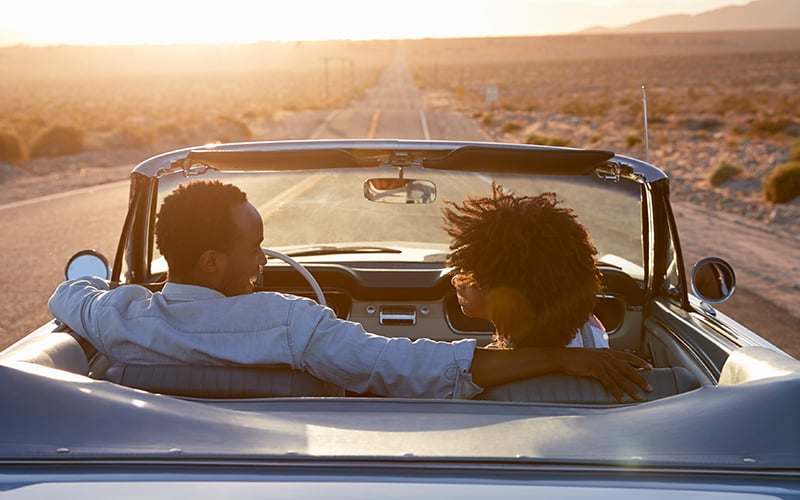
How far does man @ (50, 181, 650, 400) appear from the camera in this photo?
7.64 ft

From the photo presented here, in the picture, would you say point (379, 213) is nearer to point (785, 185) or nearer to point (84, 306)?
point (785, 185)

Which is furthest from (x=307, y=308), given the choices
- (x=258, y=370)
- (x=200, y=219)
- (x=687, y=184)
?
(x=687, y=184)

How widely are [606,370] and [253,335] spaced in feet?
3.06

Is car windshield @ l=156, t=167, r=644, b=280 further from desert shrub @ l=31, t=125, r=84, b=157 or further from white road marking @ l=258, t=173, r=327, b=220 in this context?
desert shrub @ l=31, t=125, r=84, b=157

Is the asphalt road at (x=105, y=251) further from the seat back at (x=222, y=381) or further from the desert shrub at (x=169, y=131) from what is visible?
the desert shrub at (x=169, y=131)

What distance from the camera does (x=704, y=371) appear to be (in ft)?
9.91

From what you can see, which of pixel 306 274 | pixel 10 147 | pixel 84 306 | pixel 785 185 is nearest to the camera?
pixel 84 306

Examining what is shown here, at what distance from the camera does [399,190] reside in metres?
3.82

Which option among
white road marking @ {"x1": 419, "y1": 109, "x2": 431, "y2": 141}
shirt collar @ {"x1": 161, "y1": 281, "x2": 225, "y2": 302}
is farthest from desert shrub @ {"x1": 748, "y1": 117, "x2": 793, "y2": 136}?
shirt collar @ {"x1": 161, "y1": 281, "x2": 225, "y2": 302}

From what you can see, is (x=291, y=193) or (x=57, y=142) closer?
(x=291, y=193)

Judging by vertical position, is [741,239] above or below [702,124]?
above

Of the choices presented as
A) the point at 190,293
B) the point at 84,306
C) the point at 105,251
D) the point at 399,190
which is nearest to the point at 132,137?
the point at 105,251

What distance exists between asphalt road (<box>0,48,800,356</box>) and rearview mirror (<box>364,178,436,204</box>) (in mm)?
5100

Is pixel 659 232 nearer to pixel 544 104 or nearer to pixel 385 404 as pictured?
pixel 385 404
